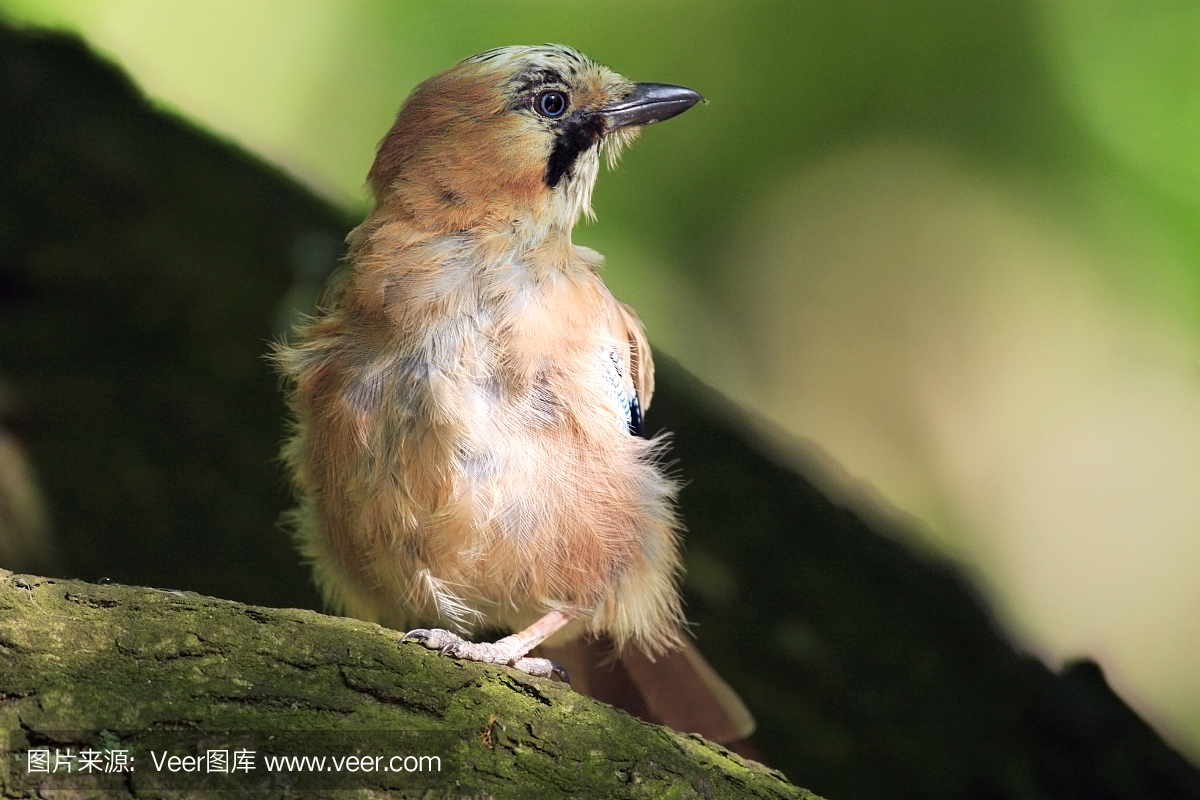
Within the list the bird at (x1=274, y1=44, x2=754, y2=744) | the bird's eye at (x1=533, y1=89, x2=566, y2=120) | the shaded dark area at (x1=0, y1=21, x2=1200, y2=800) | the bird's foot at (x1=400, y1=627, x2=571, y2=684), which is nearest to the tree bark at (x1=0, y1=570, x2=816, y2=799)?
Result: the bird's foot at (x1=400, y1=627, x2=571, y2=684)

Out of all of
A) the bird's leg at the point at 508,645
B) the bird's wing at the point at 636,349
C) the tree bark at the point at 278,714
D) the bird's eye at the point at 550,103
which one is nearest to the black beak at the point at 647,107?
the bird's eye at the point at 550,103

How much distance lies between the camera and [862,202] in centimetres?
428

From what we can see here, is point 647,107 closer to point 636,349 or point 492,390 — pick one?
point 636,349

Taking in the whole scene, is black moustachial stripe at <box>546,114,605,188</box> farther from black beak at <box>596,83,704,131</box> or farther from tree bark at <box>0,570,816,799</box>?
tree bark at <box>0,570,816,799</box>

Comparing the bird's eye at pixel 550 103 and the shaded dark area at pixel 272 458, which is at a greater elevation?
the bird's eye at pixel 550 103

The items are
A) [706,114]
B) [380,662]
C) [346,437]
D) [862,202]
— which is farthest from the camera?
[862,202]

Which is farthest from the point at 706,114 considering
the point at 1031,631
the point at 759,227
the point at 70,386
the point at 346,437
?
the point at 70,386

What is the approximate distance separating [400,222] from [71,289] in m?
1.61

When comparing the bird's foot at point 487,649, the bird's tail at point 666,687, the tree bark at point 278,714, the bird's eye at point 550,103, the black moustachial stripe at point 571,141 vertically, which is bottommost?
the tree bark at point 278,714

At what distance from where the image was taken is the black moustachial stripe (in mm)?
2967

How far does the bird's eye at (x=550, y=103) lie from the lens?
296 cm

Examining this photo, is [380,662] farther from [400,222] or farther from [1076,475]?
[1076,475]

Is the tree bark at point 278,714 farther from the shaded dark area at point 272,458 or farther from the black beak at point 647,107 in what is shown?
the black beak at point 647,107

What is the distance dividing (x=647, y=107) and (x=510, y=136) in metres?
0.43
